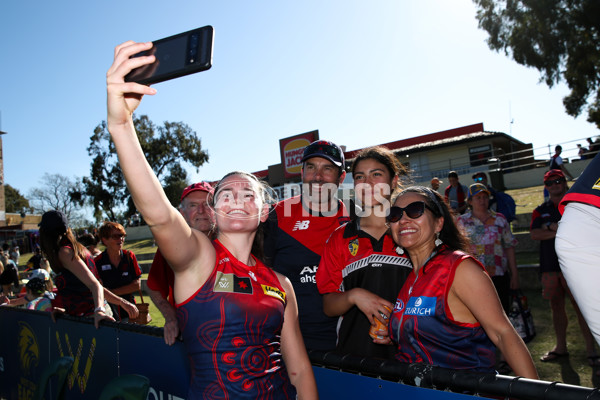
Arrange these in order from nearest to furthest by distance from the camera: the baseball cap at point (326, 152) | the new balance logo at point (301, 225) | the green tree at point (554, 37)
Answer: the new balance logo at point (301, 225)
the baseball cap at point (326, 152)
the green tree at point (554, 37)

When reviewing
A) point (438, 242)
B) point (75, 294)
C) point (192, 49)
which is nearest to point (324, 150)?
point (438, 242)

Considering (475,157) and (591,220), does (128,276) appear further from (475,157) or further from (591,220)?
(475,157)

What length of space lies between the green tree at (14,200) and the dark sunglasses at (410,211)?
92.2m

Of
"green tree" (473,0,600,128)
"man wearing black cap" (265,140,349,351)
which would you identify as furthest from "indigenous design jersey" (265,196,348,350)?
"green tree" (473,0,600,128)

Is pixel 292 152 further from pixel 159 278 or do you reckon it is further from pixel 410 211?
pixel 410 211

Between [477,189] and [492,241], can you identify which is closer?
[492,241]

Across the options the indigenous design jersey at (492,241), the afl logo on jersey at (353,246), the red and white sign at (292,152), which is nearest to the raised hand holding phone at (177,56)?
the afl logo on jersey at (353,246)

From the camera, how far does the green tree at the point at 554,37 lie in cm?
1711

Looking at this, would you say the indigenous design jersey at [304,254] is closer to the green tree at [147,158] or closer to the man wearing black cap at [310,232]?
the man wearing black cap at [310,232]

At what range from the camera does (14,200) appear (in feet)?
271

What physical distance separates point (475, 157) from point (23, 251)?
41.9 meters

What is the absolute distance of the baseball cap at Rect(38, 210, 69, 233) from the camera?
420 centimetres

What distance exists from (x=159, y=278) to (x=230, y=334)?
1812 millimetres

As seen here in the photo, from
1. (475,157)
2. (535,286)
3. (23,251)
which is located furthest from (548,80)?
(23,251)
